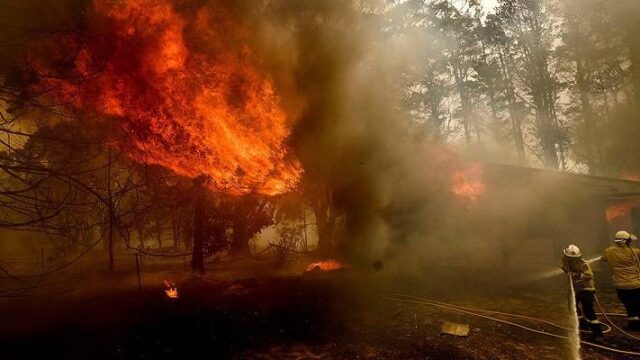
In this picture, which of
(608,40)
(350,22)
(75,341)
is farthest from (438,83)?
(75,341)

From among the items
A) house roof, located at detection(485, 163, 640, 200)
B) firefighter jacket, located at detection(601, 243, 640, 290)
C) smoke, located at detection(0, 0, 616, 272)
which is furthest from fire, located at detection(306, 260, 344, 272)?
house roof, located at detection(485, 163, 640, 200)

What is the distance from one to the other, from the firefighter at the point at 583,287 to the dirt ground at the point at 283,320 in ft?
1.52

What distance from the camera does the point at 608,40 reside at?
3059cm

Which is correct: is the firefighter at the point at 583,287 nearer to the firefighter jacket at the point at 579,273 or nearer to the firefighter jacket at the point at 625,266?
the firefighter jacket at the point at 579,273

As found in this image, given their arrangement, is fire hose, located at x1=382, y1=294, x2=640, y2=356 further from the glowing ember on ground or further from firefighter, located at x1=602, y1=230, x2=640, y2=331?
the glowing ember on ground

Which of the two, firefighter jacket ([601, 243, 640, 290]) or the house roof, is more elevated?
the house roof

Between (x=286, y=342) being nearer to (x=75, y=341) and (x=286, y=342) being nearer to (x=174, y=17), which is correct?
(x=75, y=341)

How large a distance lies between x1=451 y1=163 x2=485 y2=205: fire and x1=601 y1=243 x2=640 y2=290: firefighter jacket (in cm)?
926

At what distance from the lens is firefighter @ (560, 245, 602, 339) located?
27.7 feet

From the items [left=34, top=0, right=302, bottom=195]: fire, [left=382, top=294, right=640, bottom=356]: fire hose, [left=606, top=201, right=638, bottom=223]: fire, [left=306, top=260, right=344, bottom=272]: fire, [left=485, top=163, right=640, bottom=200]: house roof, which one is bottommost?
[left=382, top=294, right=640, bottom=356]: fire hose

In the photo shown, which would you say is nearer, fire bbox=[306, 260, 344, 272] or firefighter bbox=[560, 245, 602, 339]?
firefighter bbox=[560, 245, 602, 339]

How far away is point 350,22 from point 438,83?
2059 cm

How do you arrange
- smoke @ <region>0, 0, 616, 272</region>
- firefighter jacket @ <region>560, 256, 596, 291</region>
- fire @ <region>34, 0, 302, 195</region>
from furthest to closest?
smoke @ <region>0, 0, 616, 272</region> < fire @ <region>34, 0, 302, 195</region> < firefighter jacket @ <region>560, 256, 596, 291</region>

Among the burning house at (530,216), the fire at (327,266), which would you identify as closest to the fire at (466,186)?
the burning house at (530,216)
